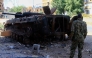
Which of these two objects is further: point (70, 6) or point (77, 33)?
point (70, 6)

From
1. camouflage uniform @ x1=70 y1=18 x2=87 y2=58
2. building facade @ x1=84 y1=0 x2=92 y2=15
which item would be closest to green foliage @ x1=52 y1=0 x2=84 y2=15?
building facade @ x1=84 y1=0 x2=92 y2=15

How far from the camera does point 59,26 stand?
15.5 metres

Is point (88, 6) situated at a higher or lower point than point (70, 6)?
lower

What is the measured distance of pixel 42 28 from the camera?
14.6 meters

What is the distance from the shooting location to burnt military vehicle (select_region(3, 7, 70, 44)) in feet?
47.8

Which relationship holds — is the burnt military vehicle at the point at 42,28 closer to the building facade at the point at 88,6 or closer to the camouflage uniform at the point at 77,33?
the camouflage uniform at the point at 77,33

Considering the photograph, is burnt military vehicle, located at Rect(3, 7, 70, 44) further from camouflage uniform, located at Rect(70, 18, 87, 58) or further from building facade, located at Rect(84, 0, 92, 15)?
building facade, located at Rect(84, 0, 92, 15)

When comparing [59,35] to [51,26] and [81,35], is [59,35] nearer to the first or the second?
[51,26]

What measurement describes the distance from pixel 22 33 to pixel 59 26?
2.23 meters

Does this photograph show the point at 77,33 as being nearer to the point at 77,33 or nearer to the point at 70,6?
the point at 77,33

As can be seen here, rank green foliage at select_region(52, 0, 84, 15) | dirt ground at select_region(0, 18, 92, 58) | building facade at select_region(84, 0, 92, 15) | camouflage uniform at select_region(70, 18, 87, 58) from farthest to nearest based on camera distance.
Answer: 1. building facade at select_region(84, 0, 92, 15)
2. green foliage at select_region(52, 0, 84, 15)
3. dirt ground at select_region(0, 18, 92, 58)
4. camouflage uniform at select_region(70, 18, 87, 58)

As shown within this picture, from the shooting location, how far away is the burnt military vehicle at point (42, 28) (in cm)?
1458

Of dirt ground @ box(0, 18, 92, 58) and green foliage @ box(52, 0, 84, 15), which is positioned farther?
green foliage @ box(52, 0, 84, 15)

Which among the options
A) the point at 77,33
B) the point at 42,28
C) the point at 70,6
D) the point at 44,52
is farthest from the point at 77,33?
the point at 70,6
